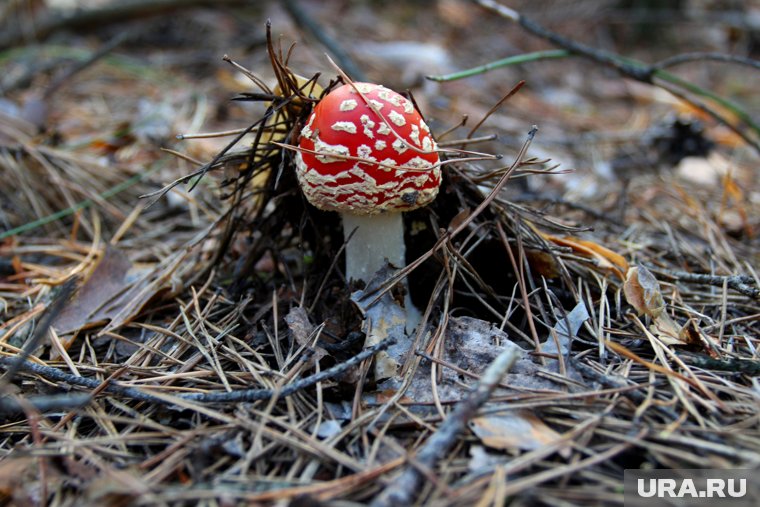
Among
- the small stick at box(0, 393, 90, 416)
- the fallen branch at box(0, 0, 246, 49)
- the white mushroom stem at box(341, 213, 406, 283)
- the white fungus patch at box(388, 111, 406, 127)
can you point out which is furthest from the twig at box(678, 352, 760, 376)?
the fallen branch at box(0, 0, 246, 49)

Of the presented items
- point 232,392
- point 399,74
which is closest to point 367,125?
point 232,392

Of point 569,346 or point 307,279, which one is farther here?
point 307,279

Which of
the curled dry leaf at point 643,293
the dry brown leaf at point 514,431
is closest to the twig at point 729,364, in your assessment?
the curled dry leaf at point 643,293

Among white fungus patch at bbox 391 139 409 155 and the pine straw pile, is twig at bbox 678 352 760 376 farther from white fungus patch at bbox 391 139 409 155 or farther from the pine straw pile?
white fungus patch at bbox 391 139 409 155

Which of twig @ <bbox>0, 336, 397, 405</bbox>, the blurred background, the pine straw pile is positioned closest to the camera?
the pine straw pile

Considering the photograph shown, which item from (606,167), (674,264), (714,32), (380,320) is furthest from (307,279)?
(714,32)

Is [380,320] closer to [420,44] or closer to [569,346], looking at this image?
[569,346]

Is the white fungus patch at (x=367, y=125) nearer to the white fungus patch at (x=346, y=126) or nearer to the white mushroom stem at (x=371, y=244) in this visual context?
the white fungus patch at (x=346, y=126)

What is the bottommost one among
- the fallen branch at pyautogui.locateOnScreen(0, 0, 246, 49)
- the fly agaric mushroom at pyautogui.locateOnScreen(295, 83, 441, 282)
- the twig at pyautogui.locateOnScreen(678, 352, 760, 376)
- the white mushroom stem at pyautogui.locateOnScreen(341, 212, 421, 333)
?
the twig at pyautogui.locateOnScreen(678, 352, 760, 376)
